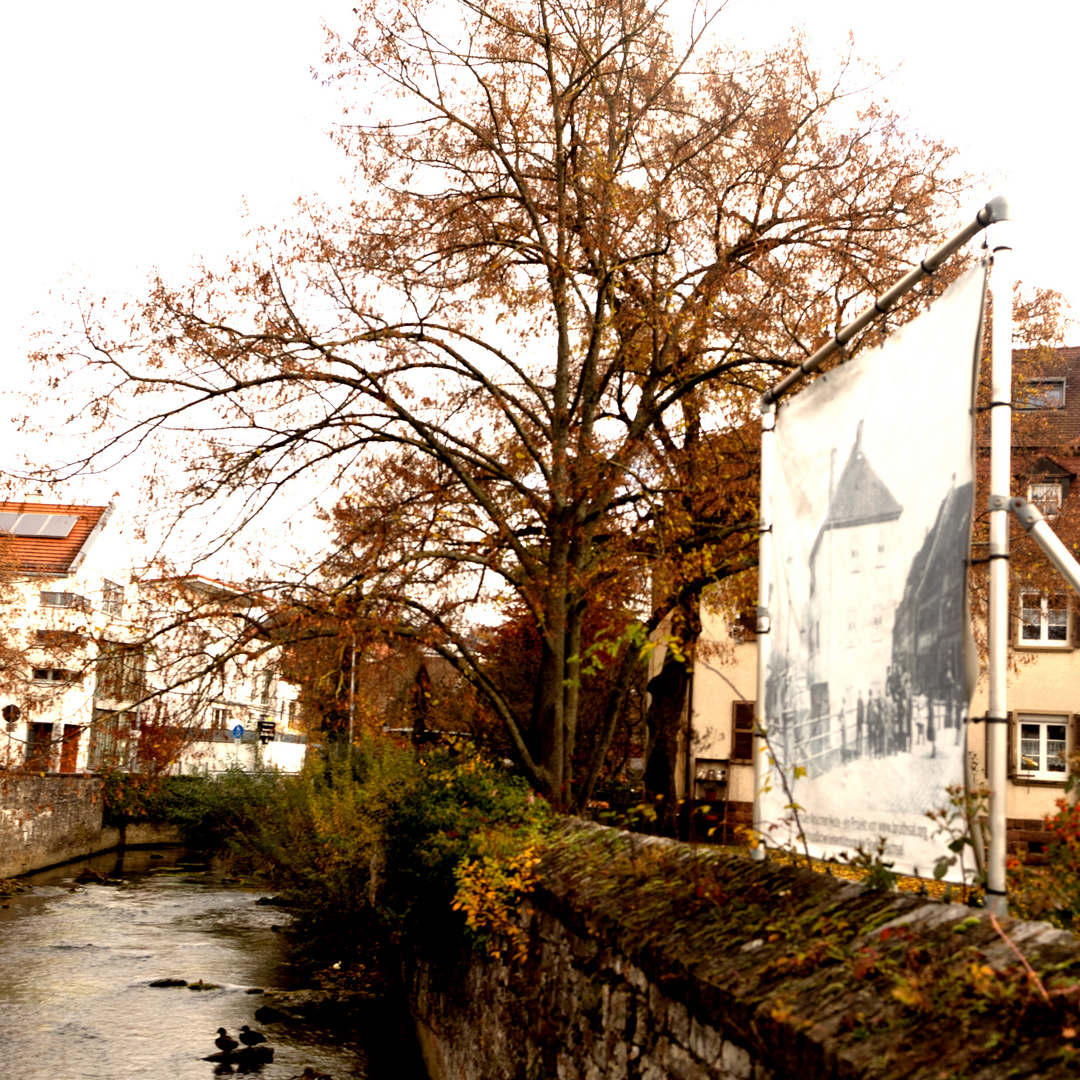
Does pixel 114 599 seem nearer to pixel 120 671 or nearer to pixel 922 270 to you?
pixel 120 671

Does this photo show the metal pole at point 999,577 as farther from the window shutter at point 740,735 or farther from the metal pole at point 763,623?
the window shutter at point 740,735

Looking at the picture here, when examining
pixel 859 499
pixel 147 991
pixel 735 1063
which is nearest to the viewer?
pixel 735 1063

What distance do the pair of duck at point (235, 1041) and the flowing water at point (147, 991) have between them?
0.51 ft

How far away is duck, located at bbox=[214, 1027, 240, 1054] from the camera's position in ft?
45.7

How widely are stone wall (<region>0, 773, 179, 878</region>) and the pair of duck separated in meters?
13.6

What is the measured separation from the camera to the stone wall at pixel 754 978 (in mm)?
3031

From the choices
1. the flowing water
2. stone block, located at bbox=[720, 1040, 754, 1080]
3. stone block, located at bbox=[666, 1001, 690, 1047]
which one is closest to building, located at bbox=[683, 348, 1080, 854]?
stone block, located at bbox=[666, 1001, 690, 1047]

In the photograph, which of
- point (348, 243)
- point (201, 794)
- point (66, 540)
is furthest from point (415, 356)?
point (66, 540)

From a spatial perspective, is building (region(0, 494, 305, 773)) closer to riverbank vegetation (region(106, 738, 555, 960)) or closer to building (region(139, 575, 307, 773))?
building (region(139, 575, 307, 773))

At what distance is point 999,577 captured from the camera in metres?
3.66

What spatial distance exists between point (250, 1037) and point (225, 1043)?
34 cm

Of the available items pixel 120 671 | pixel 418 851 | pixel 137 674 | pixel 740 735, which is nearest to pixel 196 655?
pixel 137 674

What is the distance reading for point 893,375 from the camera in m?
4.31

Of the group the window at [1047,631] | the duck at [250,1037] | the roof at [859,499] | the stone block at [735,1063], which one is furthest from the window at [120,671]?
the window at [1047,631]
